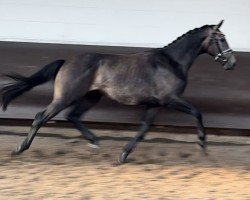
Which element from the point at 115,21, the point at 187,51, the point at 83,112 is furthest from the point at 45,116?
the point at 115,21

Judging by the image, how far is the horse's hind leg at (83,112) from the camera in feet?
25.0

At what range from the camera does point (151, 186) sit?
6.09 metres

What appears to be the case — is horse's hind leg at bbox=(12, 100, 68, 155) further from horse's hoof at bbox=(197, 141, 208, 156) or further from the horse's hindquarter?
horse's hoof at bbox=(197, 141, 208, 156)

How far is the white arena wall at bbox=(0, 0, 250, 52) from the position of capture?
8.99 m

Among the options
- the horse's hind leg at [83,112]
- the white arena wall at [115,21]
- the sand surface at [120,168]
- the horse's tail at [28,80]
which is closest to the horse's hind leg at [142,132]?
the sand surface at [120,168]

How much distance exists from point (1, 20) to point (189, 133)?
3412 mm

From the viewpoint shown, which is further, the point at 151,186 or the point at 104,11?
the point at 104,11

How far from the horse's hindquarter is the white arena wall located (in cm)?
195

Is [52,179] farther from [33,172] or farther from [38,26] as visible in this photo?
[38,26]

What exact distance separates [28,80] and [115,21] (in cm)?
228

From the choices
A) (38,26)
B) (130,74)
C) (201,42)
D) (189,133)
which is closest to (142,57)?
(130,74)

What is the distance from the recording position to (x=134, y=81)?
23.5 feet

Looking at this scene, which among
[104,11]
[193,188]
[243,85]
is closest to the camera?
[193,188]

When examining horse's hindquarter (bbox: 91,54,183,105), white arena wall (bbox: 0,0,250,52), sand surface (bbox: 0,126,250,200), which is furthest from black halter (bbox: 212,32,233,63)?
white arena wall (bbox: 0,0,250,52)
